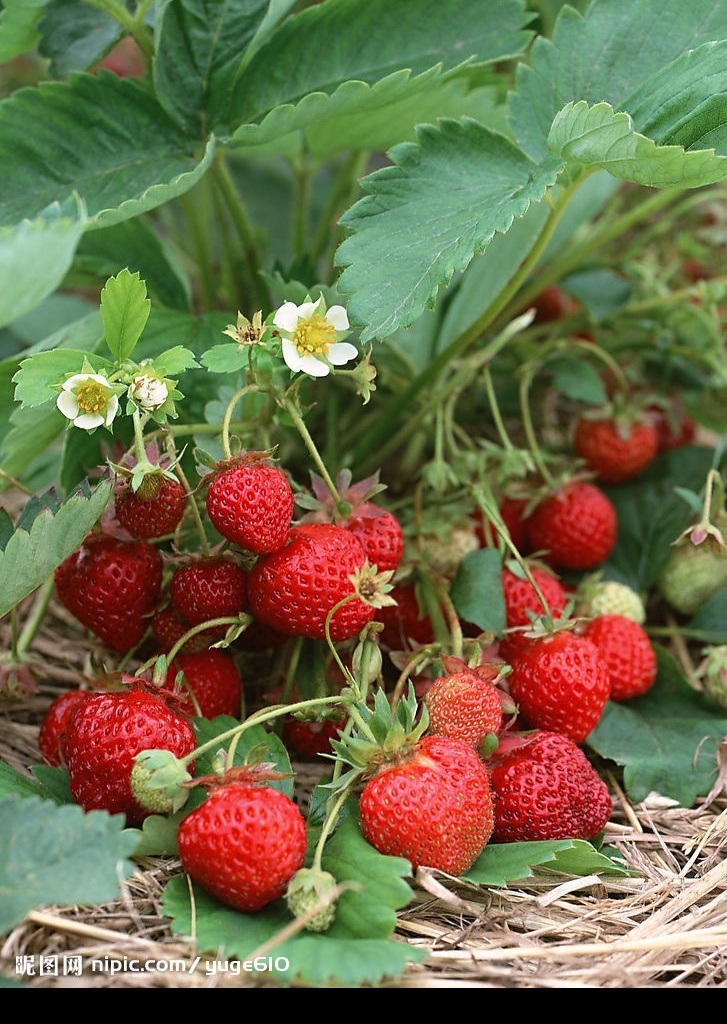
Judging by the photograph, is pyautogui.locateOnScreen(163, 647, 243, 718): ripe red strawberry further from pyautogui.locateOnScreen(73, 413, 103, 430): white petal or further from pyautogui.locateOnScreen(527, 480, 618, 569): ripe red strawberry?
pyautogui.locateOnScreen(527, 480, 618, 569): ripe red strawberry

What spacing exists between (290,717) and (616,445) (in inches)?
24.8

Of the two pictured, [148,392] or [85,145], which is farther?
[85,145]

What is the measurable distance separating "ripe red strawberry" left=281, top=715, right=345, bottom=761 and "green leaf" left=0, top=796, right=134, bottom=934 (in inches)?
11.0

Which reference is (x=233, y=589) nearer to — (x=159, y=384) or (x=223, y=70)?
(x=159, y=384)

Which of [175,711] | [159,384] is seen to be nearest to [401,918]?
[175,711]

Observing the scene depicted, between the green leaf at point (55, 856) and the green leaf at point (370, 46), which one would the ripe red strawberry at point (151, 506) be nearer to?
the green leaf at point (55, 856)

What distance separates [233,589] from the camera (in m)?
0.92

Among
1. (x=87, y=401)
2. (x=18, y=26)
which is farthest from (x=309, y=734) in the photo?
(x=18, y=26)

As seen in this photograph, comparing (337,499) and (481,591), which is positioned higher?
(337,499)

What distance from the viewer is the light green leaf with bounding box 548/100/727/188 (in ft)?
2.80

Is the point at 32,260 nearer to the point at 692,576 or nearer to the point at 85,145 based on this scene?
the point at 85,145

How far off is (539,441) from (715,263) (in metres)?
0.60

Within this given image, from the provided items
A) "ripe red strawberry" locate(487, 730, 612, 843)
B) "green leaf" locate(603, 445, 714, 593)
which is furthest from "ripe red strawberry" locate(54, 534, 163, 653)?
"green leaf" locate(603, 445, 714, 593)

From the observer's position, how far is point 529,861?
Result: 0.83 meters
